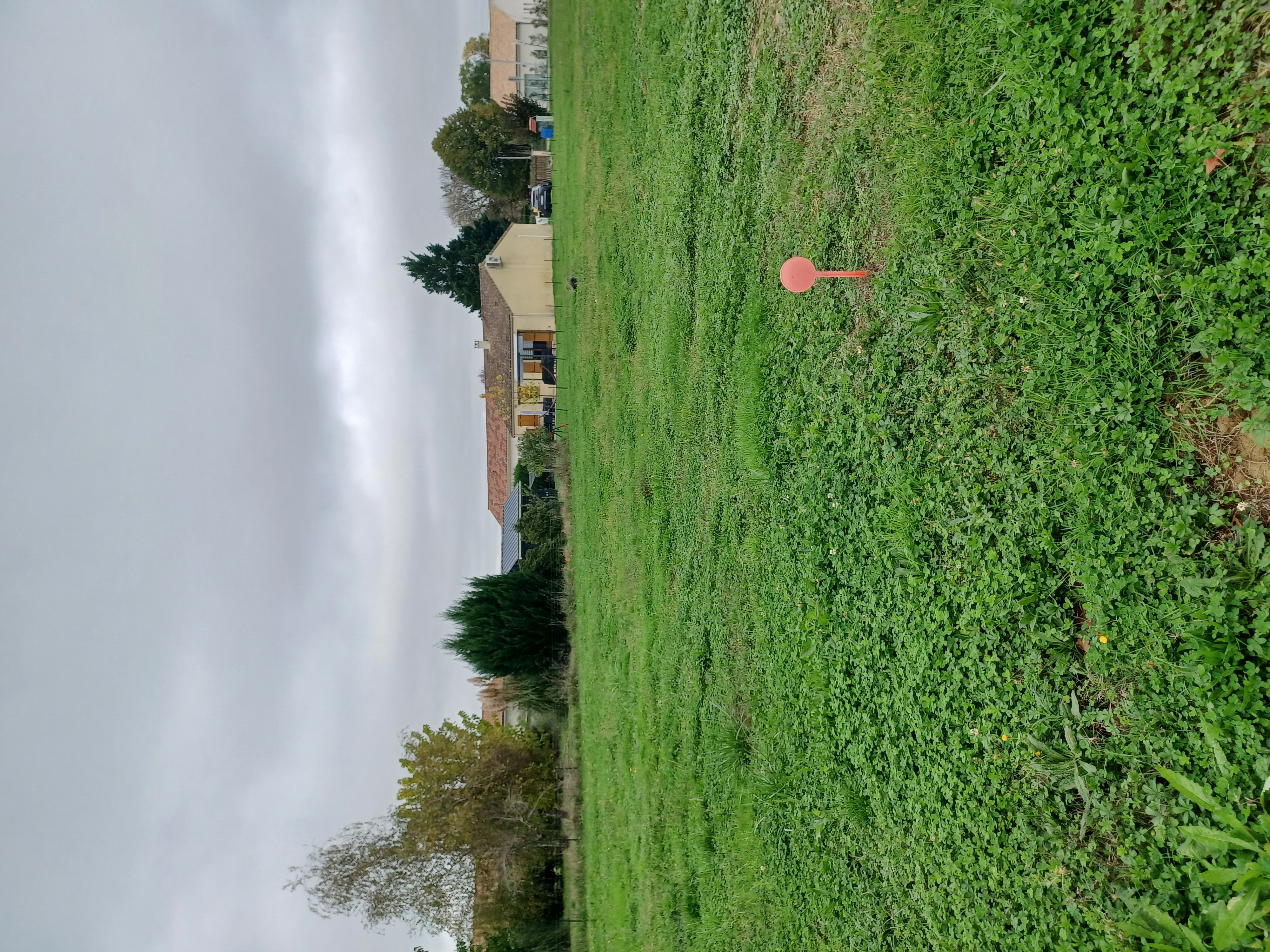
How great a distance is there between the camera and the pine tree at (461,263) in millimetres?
35656

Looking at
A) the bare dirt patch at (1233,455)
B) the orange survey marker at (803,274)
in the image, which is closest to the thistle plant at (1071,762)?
the bare dirt patch at (1233,455)

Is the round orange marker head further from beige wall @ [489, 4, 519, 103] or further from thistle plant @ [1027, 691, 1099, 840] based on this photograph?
beige wall @ [489, 4, 519, 103]

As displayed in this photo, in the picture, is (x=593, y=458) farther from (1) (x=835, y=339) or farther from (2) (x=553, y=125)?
(2) (x=553, y=125)

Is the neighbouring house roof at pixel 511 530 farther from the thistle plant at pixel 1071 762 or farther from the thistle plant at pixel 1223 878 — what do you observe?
the thistle plant at pixel 1223 878

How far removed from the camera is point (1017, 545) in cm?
352

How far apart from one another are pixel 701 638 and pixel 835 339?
11.2 feet

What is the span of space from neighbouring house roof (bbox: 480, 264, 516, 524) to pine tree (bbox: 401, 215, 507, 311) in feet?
33.0

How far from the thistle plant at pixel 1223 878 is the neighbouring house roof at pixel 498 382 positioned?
22.8 metres

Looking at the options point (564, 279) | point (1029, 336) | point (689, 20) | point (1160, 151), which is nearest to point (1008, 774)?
point (1029, 336)

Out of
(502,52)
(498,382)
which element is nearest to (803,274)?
(498,382)

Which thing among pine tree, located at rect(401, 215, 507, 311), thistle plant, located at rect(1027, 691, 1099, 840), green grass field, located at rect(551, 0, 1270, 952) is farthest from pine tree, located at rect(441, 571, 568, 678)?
pine tree, located at rect(401, 215, 507, 311)

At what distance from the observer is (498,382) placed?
25.4 meters

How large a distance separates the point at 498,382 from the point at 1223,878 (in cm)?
2444

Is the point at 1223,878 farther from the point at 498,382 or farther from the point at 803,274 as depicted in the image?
the point at 498,382
